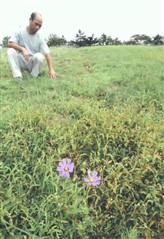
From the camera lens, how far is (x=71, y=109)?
15.1 ft

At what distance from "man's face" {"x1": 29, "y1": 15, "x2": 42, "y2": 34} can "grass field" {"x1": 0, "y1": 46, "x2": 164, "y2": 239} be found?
1760 mm

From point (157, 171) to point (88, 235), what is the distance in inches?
30.7

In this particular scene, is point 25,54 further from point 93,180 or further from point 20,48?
point 93,180

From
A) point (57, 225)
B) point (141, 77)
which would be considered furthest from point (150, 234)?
point (141, 77)

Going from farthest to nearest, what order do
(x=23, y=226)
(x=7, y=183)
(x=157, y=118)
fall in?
(x=157, y=118)
(x=7, y=183)
(x=23, y=226)

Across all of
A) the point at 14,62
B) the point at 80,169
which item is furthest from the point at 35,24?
the point at 80,169

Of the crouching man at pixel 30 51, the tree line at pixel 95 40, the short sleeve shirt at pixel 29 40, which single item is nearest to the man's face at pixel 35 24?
the crouching man at pixel 30 51

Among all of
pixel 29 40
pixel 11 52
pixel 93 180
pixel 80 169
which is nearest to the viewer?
pixel 93 180

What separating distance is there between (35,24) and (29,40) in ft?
1.12

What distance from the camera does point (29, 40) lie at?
6703 mm

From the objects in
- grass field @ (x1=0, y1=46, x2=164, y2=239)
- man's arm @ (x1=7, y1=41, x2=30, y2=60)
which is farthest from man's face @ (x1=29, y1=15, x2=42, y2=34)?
grass field @ (x1=0, y1=46, x2=164, y2=239)

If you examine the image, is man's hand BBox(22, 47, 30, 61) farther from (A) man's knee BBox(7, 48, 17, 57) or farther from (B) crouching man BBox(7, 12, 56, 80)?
(A) man's knee BBox(7, 48, 17, 57)

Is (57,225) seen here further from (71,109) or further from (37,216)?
(71,109)

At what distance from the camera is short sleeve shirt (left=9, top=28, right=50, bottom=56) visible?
6.67 m
